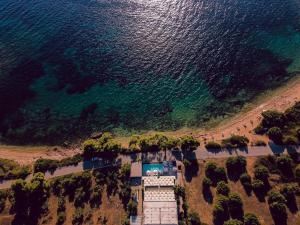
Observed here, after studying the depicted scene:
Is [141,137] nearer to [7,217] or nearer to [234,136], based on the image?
[234,136]

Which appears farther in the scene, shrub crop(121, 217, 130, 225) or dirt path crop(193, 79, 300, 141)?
dirt path crop(193, 79, 300, 141)

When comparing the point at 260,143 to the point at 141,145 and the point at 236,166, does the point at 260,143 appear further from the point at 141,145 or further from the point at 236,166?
the point at 141,145

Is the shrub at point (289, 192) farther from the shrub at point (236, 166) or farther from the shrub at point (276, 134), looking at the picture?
the shrub at point (276, 134)

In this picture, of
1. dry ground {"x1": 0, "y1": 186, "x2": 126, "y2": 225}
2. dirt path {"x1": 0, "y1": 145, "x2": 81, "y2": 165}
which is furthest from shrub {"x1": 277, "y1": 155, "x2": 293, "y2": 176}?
dirt path {"x1": 0, "y1": 145, "x2": 81, "y2": 165}

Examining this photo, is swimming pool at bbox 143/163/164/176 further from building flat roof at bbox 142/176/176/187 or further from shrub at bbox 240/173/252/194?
shrub at bbox 240/173/252/194

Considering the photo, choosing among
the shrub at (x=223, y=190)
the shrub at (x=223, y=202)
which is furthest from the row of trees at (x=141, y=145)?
the shrub at (x=223, y=202)

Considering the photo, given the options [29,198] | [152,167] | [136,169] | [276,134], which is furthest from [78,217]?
[276,134]
